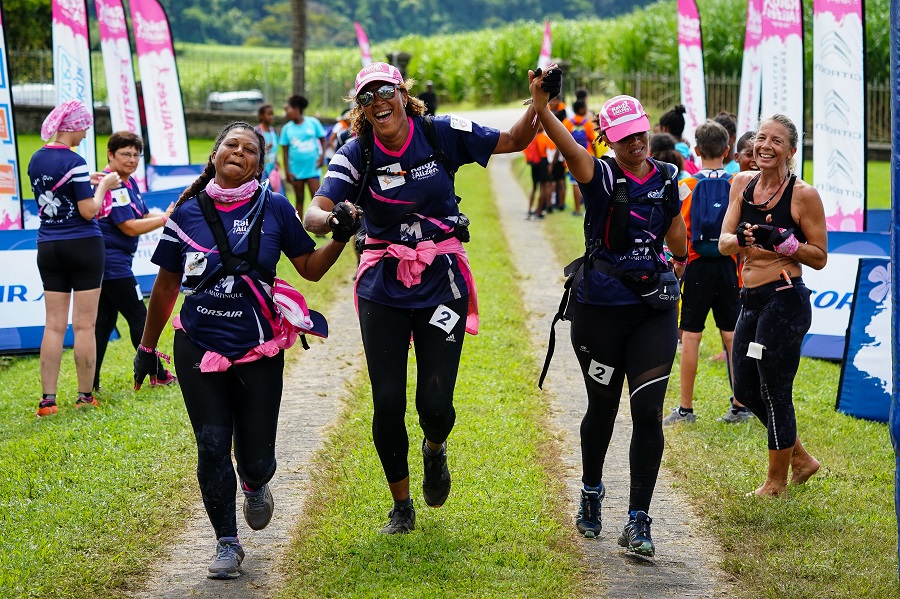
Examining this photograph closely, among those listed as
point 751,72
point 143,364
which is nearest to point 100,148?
point 751,72

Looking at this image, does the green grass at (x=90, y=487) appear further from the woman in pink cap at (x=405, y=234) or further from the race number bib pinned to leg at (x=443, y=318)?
the race number bib pinned to leg at (x=443, y=318)

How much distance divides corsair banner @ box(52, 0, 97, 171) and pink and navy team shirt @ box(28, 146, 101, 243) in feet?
14.4

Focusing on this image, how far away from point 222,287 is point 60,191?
10.8 ft

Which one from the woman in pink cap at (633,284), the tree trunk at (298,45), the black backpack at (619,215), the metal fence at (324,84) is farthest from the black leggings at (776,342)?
the tree trunk at (298,45)

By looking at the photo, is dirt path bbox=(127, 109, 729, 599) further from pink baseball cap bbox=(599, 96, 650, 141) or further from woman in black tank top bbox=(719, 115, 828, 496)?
pink baseball cap bbox=(599, 96, 650, 141)

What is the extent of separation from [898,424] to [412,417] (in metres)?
3.75

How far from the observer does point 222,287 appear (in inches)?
191

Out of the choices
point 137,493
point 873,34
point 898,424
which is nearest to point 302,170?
point 137,493

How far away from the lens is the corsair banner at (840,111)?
1027 cm

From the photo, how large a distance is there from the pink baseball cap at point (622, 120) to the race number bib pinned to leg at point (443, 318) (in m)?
1.09

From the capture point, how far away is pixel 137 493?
605 cm

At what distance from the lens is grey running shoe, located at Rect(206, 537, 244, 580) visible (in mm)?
4973

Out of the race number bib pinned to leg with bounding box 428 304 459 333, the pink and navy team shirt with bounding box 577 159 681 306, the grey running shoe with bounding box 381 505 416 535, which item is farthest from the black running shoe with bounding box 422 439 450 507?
the pink and navy team shirt with bounding box 577 159 681 306

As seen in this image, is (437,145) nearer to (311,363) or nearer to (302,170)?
(311,363)
